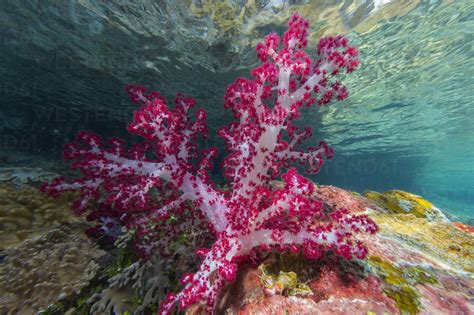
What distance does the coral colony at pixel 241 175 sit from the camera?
2.38 m

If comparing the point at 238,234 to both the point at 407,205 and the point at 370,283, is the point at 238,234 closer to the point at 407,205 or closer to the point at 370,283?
the point at 370,283

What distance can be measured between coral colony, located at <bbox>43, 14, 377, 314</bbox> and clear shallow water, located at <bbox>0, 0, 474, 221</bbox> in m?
7.37

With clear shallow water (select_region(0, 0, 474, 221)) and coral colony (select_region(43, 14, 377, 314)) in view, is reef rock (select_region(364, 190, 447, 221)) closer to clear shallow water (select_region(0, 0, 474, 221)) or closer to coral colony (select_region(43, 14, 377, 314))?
coral colony (select_region(43, 14, 377, 314))

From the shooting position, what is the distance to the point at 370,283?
204cm

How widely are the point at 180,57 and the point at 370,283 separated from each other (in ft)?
40.9

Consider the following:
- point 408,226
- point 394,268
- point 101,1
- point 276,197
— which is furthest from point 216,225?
point 101,1

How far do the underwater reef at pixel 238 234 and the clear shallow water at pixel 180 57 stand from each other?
24.8 feet

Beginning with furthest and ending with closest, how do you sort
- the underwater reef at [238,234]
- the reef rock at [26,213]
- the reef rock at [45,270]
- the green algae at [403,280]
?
the reef rock at [26,213] → the reef rock at [45,270] → the underwater reef at [238,234] → the green algae at [403,280]

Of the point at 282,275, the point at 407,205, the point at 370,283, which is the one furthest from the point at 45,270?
the point at 407,205

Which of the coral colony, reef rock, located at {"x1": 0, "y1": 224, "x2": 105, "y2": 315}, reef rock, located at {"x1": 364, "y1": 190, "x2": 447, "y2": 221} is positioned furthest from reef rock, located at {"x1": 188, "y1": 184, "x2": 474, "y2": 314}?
reef rock, located at {"x1": 0, "y1": 224, "x2": 105, "y2": 315}

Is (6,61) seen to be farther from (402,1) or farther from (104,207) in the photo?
(402,1)

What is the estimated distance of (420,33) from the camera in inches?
442

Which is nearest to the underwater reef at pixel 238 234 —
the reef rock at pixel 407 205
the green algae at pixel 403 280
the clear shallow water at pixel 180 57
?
the green algae at pixel 403 280

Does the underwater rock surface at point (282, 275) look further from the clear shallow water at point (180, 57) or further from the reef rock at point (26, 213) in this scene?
the clear shallow water at point (180, 57)
